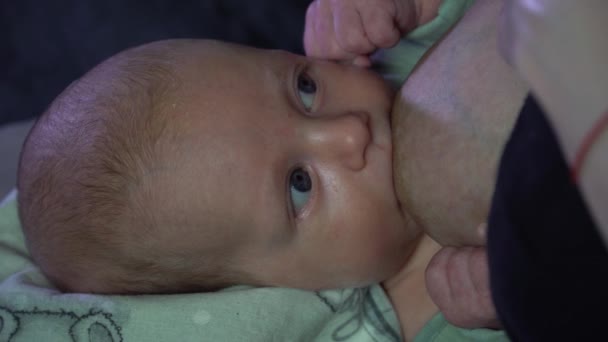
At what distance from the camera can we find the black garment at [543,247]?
438 millimetres

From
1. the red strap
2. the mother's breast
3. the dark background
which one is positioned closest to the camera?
the red strap

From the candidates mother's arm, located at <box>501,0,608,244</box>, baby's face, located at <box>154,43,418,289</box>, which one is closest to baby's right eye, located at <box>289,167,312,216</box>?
baby's face, located at <box>154,43,418,289</box>

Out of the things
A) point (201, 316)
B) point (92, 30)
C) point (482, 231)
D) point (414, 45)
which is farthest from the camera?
point (92, 30)

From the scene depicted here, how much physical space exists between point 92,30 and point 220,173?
0.86 meters

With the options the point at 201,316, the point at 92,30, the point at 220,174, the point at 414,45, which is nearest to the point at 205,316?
the point at 201,316

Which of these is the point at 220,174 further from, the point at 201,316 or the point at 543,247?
the point at 543,247

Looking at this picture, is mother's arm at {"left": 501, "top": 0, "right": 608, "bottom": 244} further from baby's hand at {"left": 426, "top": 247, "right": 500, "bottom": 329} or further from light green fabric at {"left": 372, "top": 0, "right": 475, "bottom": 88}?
light green fabric at {"left": 372, "top": 0, "right": 475, "bottom": 88}

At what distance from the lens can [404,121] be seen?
0.81m

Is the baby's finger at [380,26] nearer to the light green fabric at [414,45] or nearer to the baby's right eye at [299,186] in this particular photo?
the light green fabric at [414,45]

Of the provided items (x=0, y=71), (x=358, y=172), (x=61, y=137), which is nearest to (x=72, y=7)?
(x=0, y=71)

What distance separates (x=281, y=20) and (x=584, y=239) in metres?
1.10

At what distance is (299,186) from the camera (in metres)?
0.90

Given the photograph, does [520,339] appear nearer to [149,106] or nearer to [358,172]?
[358,172]

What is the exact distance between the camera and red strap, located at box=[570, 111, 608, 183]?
1.16 ft
